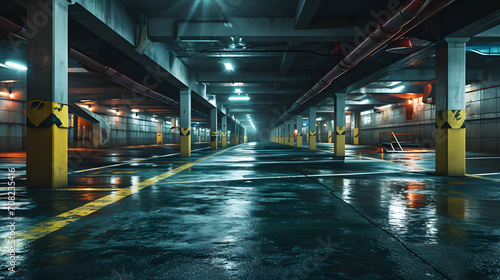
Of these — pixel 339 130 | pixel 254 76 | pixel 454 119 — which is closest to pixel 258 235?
pixel 454 119

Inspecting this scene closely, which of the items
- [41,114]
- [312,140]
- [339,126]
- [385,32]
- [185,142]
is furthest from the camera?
[312,140]

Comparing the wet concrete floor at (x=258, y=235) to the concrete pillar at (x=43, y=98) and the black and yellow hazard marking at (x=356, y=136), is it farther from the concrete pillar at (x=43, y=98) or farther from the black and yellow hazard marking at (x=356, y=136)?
the black and yellow hazard marking at (x=356, y=136)

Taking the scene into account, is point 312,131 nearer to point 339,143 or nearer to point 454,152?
point 339,143

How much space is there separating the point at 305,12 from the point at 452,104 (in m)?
5.25

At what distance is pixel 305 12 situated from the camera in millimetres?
9672

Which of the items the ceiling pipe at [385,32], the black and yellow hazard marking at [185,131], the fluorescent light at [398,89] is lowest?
the black and yellow hazard marking at [185,131]

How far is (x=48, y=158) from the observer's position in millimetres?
6996

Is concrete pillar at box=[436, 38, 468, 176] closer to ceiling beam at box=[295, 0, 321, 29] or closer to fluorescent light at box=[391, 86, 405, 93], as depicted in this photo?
ceiling beam at box=[295, 0, 321, 29]

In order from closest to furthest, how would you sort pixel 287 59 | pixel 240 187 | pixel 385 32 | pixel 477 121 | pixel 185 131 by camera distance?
1. pixel 240 187
2. pixel 385 32
3. pixel 287 59
4. pixel 185 131
5. pixel 477 121

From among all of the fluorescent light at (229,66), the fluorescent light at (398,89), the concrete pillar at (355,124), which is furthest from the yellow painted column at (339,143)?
the concrete pillar at (355,124)

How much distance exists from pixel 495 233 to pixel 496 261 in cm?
109

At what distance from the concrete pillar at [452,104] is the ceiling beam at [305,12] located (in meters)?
4.09

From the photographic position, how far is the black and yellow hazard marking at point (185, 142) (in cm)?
1956

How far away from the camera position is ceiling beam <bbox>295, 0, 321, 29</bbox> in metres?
9.03
